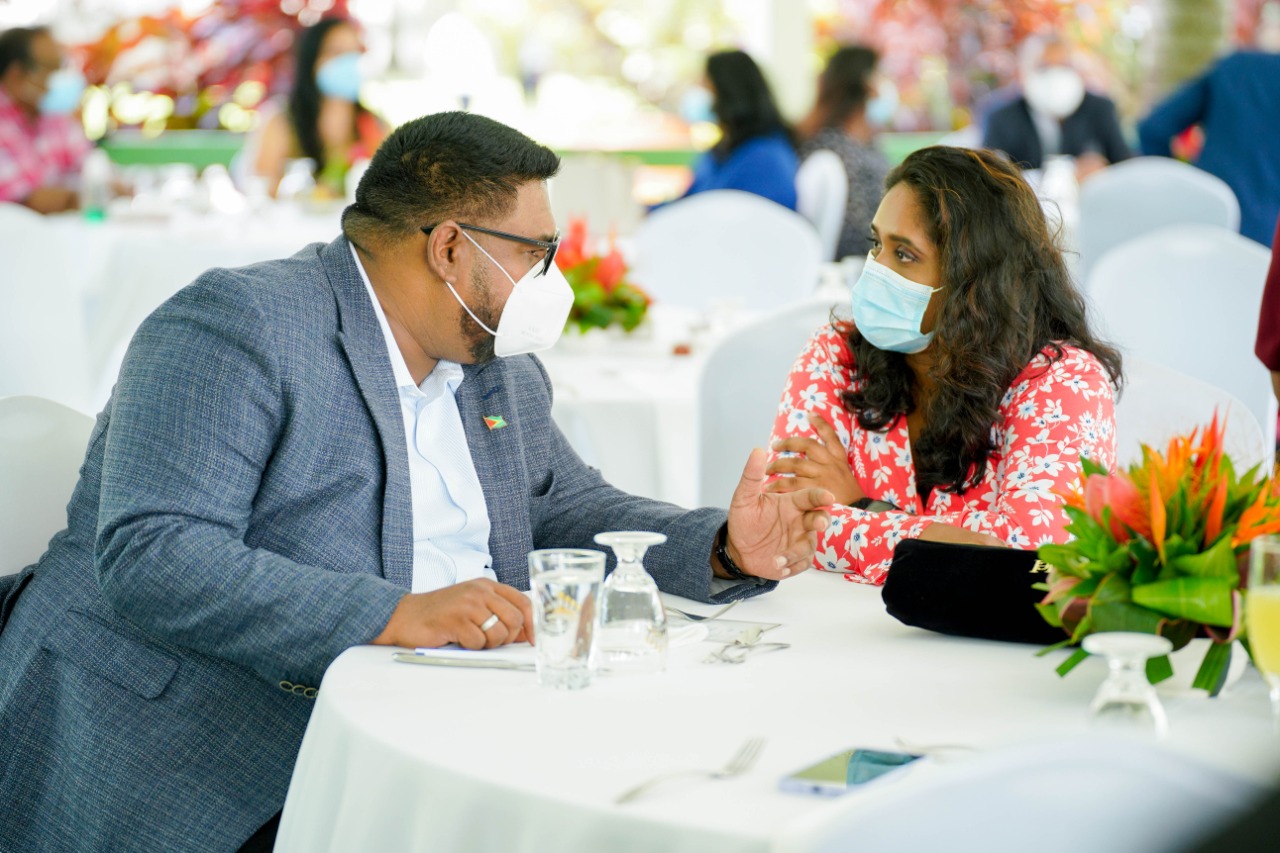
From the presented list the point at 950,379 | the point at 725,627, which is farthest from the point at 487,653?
the point at 950,379

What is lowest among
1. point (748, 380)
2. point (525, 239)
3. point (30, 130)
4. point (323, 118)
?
point (748, 380)

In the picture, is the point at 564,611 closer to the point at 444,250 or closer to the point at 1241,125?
the point at 444,250

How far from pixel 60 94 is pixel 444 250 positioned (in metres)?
7.15

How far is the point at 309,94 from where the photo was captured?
23.5 feet

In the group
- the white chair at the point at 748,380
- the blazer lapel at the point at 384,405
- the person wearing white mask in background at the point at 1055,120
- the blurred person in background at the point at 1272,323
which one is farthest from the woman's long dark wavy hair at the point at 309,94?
the blazer lapel at the point at 384,405

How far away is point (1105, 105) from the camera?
787 cm

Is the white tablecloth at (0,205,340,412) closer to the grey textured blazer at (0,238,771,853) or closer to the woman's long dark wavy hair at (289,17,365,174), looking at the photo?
the woman's long dark wavy hair at (289,17,365,174)

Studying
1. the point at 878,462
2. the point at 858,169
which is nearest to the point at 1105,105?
the point at 858,169

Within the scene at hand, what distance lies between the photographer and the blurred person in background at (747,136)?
6.07 metres

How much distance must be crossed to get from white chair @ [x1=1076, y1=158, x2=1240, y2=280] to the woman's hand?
3940mm

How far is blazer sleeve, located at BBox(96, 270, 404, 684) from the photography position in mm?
1630

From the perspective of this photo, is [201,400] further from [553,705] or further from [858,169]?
[858,169]

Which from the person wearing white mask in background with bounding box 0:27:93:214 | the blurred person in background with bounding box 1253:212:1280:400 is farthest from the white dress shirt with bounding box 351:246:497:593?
the person wearing white mask in background with bounding box 0:27:93:214

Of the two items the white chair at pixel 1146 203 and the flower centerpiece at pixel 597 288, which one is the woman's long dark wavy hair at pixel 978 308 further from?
the white chair at pixel 1146 203
